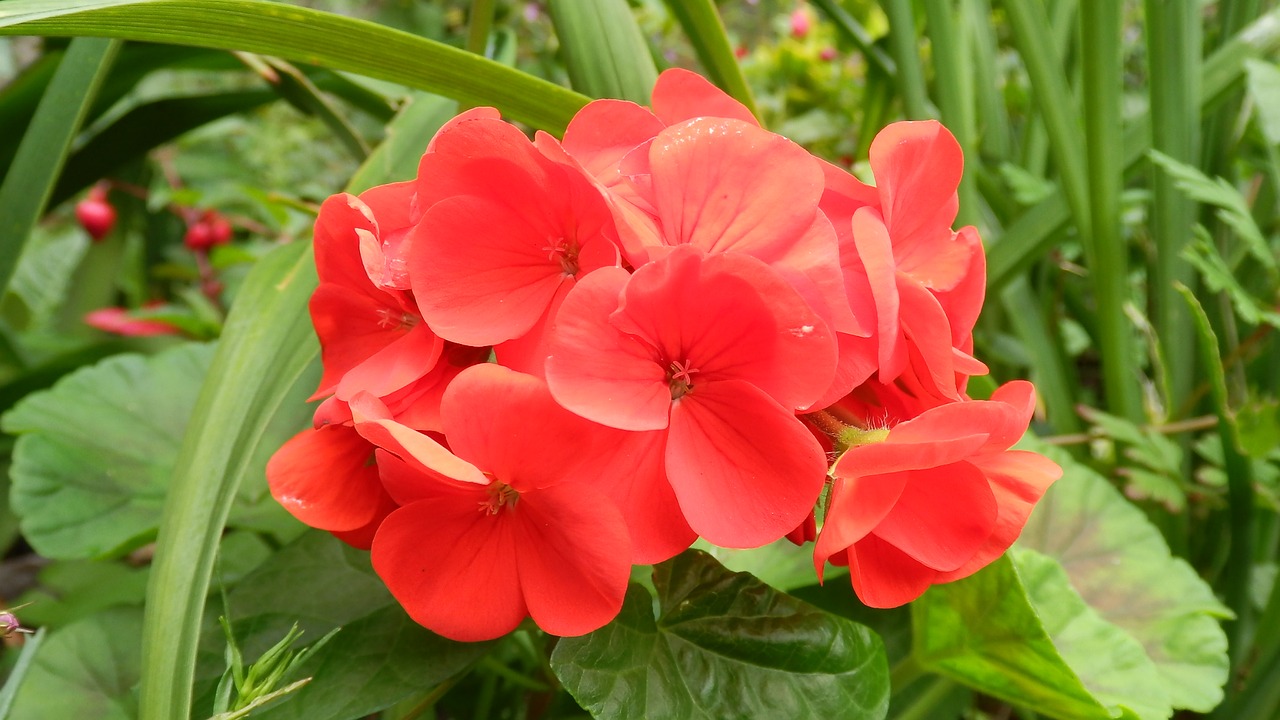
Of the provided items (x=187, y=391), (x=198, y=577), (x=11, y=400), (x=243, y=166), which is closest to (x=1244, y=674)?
(x=198, y=577)

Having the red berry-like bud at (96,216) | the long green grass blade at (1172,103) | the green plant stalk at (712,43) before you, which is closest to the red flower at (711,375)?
the green plant stalk at (712,43)

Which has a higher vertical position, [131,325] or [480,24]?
[480,24]

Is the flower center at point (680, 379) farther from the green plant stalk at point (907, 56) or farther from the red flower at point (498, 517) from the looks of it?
the green plant stalk at point (907, 56)

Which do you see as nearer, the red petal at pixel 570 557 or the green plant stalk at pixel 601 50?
the red petal at pixel 570 557

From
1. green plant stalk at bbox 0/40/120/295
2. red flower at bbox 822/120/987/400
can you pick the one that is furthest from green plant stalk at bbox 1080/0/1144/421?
green plant stalk at bbox 0/40/120/295

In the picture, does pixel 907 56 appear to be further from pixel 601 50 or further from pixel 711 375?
pixel 711 375

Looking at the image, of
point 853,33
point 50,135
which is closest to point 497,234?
point 50,135

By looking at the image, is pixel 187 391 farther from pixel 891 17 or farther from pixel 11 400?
pixel 891 17
